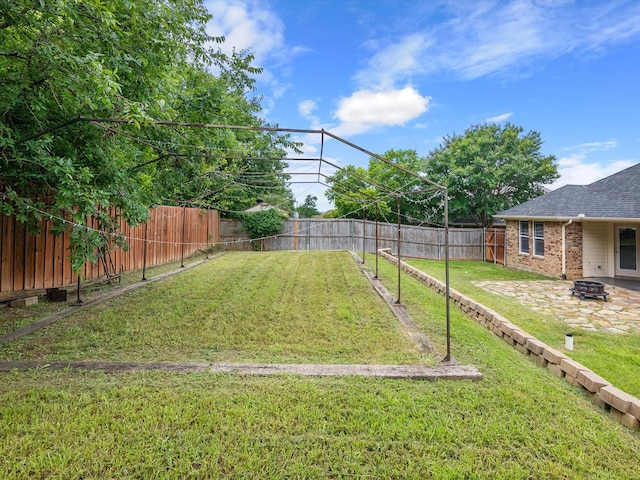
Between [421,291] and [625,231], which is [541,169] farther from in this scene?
[421,291]

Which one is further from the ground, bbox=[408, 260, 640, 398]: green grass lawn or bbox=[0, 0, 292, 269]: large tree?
bbox=[0, 0, 292, 269]: large tree

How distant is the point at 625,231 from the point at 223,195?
14678 millimetres

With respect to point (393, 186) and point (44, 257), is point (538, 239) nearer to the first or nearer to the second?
point (393, 186)

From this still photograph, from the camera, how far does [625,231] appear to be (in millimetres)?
9352

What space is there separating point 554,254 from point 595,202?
1880 millimetres

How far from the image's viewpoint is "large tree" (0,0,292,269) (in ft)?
10.0

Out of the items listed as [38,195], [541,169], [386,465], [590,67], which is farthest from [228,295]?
[541,169]

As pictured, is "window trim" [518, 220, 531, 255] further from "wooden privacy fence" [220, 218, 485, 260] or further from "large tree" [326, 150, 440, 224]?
"large tree" [326, 150, 440, 224]

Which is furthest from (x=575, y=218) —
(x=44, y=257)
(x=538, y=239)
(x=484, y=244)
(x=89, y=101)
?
(x=44, y=257)

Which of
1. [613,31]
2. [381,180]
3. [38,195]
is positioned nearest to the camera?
[38,195]

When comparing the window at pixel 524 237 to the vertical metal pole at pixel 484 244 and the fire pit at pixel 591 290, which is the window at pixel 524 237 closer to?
the vertical metal pole at pixel 484 244

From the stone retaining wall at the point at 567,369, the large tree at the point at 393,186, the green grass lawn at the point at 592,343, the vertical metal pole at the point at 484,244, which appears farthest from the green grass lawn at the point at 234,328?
the large tree at the point at 393,186

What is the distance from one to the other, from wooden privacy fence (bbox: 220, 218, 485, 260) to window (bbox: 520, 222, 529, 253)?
329 cm

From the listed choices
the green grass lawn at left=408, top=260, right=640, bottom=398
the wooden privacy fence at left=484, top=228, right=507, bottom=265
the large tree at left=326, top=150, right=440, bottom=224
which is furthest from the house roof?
the large tree at left=326, top=150, right=440, bottom=224
